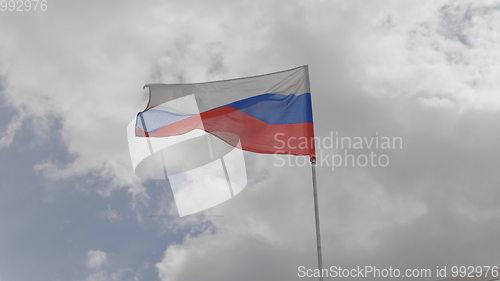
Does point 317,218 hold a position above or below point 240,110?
below

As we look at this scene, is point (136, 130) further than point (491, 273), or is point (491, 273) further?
point (136, 130)

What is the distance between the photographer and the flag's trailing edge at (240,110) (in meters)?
19.0

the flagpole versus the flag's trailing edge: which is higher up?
the flag's trailing edge

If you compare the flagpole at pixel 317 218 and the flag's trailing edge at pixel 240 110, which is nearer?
the flagpole at pixel 317 218

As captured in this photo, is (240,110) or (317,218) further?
(240,110)

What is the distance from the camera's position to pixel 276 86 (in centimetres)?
1972

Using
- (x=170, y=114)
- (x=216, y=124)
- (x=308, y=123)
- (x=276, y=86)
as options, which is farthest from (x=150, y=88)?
(x=308, y=123)

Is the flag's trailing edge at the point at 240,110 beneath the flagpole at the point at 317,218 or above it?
Answer: above

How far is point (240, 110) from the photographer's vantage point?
1945 centimetres

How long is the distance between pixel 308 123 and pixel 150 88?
603 centimetres

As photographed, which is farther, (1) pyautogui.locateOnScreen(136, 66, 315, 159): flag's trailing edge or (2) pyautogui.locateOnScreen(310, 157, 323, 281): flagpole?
(1) pyautogui.locateOnScreen(136, 66, 315, 159): flag's trailing edge

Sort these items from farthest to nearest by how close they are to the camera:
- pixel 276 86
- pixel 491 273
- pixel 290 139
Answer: pixel 276 86 < pixel 290 139 < pixel 491 273

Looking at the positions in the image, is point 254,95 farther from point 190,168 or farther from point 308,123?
point 190,168

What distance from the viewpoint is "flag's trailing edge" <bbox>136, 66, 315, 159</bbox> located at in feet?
62.5
